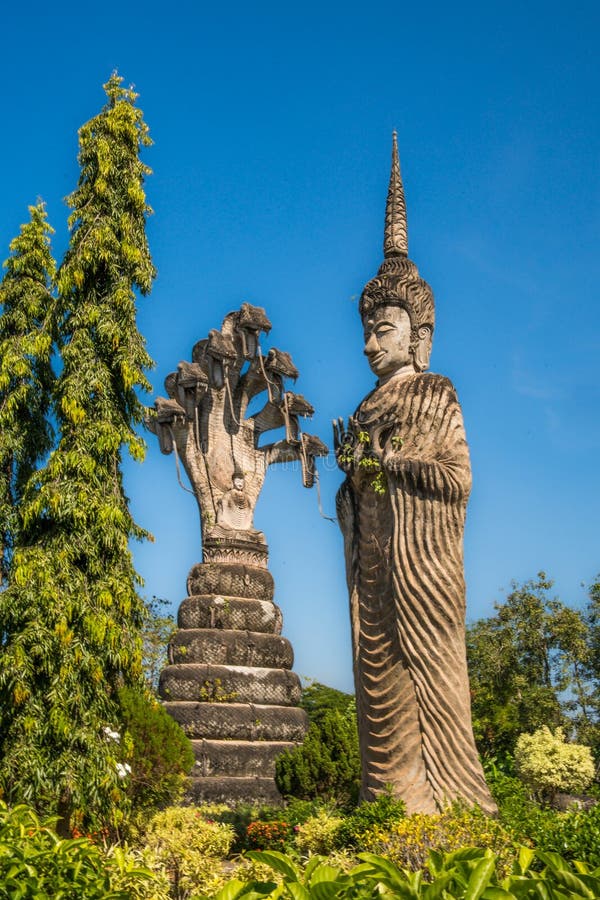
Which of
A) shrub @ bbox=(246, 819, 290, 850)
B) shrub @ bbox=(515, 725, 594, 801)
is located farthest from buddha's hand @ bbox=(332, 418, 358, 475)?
shrub @ bbox=(515, 725, 594, 801)

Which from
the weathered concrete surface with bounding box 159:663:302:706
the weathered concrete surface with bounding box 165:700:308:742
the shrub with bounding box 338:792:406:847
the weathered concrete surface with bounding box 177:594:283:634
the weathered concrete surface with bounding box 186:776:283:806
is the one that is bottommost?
the shrub with bounding box 338:792:406:847

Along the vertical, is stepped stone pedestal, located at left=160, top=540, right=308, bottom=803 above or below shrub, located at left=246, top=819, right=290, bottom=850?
above

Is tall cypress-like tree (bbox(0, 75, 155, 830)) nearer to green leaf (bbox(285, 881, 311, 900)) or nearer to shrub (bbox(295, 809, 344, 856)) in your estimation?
shrub (bbox(295, 809, 344, 856))

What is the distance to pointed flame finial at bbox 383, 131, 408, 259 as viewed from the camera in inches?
365

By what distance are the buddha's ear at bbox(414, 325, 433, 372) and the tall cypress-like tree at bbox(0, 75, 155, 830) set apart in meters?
4.33

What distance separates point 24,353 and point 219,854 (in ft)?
25.2

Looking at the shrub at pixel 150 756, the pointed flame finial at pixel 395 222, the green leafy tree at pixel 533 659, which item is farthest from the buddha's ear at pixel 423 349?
the green leafy tree at pixel 533 659

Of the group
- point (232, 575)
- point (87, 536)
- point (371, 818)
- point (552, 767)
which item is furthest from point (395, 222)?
point (552, 767)

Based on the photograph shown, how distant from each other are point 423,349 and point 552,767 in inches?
321

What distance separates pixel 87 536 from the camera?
10.7 m

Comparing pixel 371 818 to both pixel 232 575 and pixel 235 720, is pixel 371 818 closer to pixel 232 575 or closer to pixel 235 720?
pixel 235 720

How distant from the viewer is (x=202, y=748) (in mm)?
12641

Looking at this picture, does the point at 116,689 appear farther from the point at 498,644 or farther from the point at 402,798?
the point at 498,644

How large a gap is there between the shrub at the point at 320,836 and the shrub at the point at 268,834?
143cm
